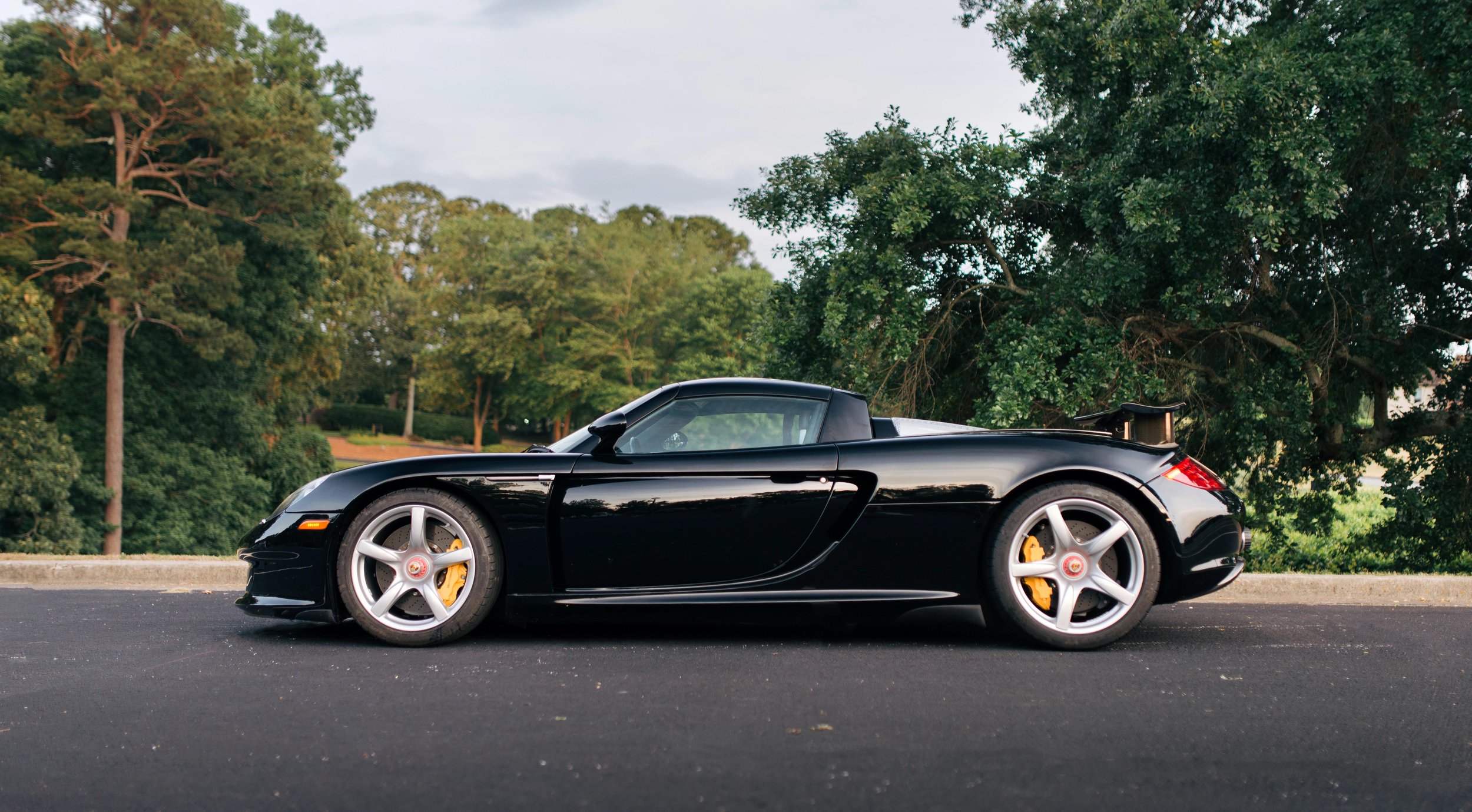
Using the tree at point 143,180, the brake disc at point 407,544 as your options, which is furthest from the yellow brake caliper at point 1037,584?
the tree at point 143,180

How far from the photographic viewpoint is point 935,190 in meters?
11.4

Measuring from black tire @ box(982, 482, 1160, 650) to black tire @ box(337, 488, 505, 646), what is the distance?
2020mm

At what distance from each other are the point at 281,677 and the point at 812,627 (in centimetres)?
226

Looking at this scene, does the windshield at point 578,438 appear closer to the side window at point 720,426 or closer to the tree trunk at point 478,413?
the side window at point 720,426

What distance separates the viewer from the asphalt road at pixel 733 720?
8.07 ft

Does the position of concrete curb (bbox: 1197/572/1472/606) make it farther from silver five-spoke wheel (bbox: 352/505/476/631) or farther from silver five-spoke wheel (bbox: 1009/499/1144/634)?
silver five-spoke wheel (bbox: 352/505/476/631)

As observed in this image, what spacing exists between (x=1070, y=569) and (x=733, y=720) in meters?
1.77

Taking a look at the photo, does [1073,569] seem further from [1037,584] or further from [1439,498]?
[1439,498]

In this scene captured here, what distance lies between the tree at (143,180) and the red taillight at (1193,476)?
22.4 metres

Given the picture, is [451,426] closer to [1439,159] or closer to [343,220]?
[343,220]

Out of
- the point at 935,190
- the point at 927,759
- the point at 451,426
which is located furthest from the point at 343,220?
the point at 451,426

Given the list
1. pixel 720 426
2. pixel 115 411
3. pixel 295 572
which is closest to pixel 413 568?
pixel 295 572

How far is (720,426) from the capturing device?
4488 millimetres

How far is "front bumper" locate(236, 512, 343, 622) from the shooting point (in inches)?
172
